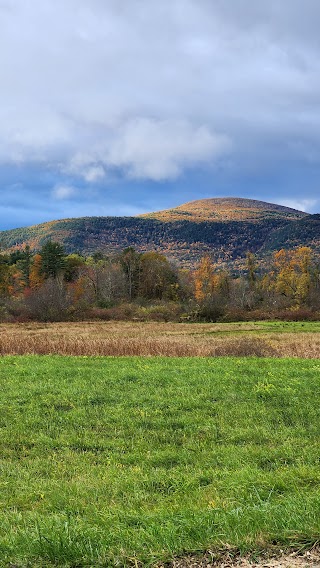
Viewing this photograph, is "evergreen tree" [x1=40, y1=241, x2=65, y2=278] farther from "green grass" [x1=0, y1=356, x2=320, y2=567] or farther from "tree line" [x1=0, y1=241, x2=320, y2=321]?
"green grass" [x1=0, y1=356, x2=320, y2=567]

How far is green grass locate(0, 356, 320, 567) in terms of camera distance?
383cm

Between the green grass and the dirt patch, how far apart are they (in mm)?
130

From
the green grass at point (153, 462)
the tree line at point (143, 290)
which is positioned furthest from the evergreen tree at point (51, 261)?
the green grass at point (153, 462)

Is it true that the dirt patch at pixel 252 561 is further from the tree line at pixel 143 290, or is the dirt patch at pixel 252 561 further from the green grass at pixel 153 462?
the tree line at pixel 143 290

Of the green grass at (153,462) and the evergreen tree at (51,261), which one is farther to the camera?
the evergreen tree at (51,261)

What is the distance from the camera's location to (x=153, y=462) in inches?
287

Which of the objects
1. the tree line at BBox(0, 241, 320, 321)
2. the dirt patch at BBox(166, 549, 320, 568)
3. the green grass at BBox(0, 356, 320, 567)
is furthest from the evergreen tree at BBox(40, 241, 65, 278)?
the dirt patch at BBox(166, 549, 320, 568)

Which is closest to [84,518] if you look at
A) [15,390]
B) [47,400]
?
[47,400]

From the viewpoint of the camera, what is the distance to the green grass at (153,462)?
12.6 ft

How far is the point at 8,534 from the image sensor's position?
170 inches

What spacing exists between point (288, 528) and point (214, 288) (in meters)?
83.4

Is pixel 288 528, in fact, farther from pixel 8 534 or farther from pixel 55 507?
pixel 55 507

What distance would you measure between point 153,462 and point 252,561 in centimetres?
408

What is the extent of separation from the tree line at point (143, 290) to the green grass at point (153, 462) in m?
44.6
